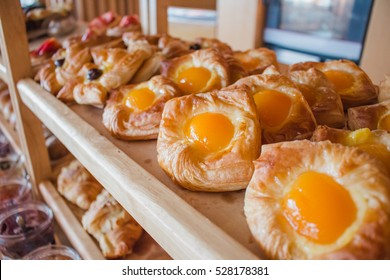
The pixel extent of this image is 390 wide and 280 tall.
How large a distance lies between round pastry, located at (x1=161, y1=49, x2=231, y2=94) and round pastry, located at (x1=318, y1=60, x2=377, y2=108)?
12.7 inches

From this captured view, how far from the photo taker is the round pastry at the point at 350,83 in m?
1.01

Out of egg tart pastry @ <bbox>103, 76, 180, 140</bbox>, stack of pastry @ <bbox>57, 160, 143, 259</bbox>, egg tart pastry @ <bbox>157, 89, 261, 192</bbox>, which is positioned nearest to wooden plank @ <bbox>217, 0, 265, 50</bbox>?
stack of pastry @ <bbox>57, 160, 143, 259</bbox>

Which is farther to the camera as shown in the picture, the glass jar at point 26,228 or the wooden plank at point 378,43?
the wooden plank at point 378,43

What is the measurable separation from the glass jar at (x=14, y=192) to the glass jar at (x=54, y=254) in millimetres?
441

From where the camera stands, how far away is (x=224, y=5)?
3662 millimetres

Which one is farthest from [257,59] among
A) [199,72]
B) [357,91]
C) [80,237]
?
[80,237]

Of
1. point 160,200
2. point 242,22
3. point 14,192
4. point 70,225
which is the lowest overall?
point 14,192

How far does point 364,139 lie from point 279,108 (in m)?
0.21

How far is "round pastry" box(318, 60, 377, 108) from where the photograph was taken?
1011mm

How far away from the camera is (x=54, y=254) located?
1.47 meters

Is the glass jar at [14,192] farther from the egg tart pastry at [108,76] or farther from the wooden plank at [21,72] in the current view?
the egg tart pastry at [108,76]

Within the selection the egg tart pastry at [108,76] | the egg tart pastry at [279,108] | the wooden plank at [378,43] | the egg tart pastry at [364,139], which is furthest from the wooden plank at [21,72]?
the wooden plank at [378,43]

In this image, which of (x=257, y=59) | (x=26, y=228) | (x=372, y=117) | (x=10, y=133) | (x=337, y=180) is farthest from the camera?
(x=10, y=133)

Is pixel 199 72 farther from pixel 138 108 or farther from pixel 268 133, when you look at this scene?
pixel 268 133
